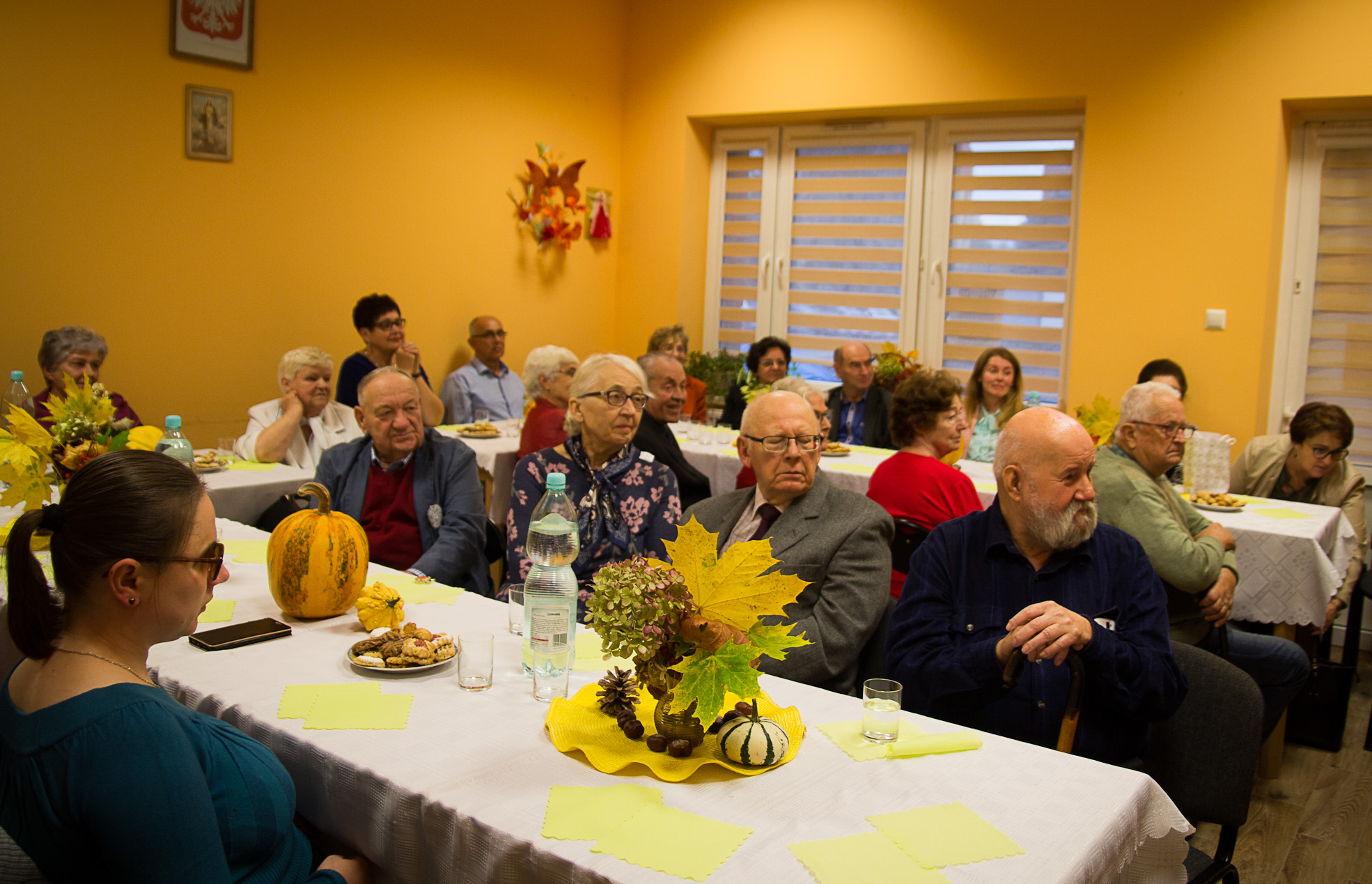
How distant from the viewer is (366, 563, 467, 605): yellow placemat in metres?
2.40

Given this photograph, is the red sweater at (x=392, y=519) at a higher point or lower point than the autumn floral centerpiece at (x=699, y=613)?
lower

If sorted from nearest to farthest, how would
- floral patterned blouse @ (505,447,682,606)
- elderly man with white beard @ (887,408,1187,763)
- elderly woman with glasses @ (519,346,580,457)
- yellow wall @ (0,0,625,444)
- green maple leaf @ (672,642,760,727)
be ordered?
green maple leaf @ (672,642,760,727), elderly man with white beard @ (887,408,1187,763), floral patterned blouse @ (505,447,682,606), elderly woman with glasses @ (519,346,580,457), yellow wall @ (0,0,625,444)

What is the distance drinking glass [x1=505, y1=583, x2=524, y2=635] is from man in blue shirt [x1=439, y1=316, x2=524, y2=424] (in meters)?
4.31

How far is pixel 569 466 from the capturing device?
2.98 metres

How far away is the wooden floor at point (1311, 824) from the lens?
2.88 meters

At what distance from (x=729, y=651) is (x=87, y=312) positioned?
4610 mm

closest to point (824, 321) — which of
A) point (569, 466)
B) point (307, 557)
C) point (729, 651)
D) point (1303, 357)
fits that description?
point (1303, 357)

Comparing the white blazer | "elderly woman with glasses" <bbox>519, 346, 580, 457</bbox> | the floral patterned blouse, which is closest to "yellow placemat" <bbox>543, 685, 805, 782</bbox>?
the floral patterned blouse

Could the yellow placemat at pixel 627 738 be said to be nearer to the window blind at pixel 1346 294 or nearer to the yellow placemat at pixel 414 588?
the yellow placemat at pixel 414 588

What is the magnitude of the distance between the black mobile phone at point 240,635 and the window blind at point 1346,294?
575cm

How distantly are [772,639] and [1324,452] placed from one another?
3801 millimetres

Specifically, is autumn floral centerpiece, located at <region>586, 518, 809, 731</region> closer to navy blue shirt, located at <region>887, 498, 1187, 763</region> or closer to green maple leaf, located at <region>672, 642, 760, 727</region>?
green maple leaf, located at <region>672, 642, 760, 727</region>

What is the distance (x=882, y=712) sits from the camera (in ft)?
5.33

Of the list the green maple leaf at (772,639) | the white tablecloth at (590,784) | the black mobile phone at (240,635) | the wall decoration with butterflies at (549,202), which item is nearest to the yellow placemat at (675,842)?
the white tablecloth at (590,784)
